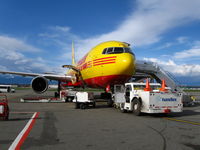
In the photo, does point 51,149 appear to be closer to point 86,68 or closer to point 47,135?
point 47,135

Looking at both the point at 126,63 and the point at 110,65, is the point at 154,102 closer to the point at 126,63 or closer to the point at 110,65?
the point at 126,63

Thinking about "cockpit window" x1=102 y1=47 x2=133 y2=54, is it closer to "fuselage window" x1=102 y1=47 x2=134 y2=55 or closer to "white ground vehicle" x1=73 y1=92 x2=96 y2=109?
"fuselage window" x1=102 y1=47 x2=134 y2=55

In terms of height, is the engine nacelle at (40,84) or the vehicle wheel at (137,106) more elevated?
the engine nacelle at (40,84)

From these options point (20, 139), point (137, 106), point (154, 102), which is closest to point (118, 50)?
point (137, 106)

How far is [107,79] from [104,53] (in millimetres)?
1745

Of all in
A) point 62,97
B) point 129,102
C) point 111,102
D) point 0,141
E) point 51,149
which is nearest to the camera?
point 51,149

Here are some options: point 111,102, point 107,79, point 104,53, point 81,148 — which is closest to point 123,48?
point 104,53

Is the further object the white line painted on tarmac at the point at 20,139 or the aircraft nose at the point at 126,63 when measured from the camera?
the aircraft nose at the point at 126,63

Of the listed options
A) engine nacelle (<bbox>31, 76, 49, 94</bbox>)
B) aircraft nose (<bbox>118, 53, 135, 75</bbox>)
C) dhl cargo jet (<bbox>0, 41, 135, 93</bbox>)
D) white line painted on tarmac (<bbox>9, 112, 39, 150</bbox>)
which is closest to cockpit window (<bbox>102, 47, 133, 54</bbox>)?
dhl cargo jet (<bbox>0, 41, 135, 93</bbox>)

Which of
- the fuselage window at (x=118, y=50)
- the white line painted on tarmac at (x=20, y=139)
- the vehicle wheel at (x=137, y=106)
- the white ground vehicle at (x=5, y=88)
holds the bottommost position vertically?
the white line painted on tarmac at (x=20, y=139)

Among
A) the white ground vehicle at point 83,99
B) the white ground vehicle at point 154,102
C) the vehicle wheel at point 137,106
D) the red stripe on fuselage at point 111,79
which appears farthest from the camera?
the white ground vehicle at point 83,99

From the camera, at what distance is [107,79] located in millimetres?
13328

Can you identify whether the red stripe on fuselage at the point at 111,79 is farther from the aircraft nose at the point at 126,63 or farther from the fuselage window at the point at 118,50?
the fuselage window at the point at 118,50

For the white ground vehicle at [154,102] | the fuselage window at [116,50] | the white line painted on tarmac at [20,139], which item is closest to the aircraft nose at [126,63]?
the fuselage window at [116,50]
